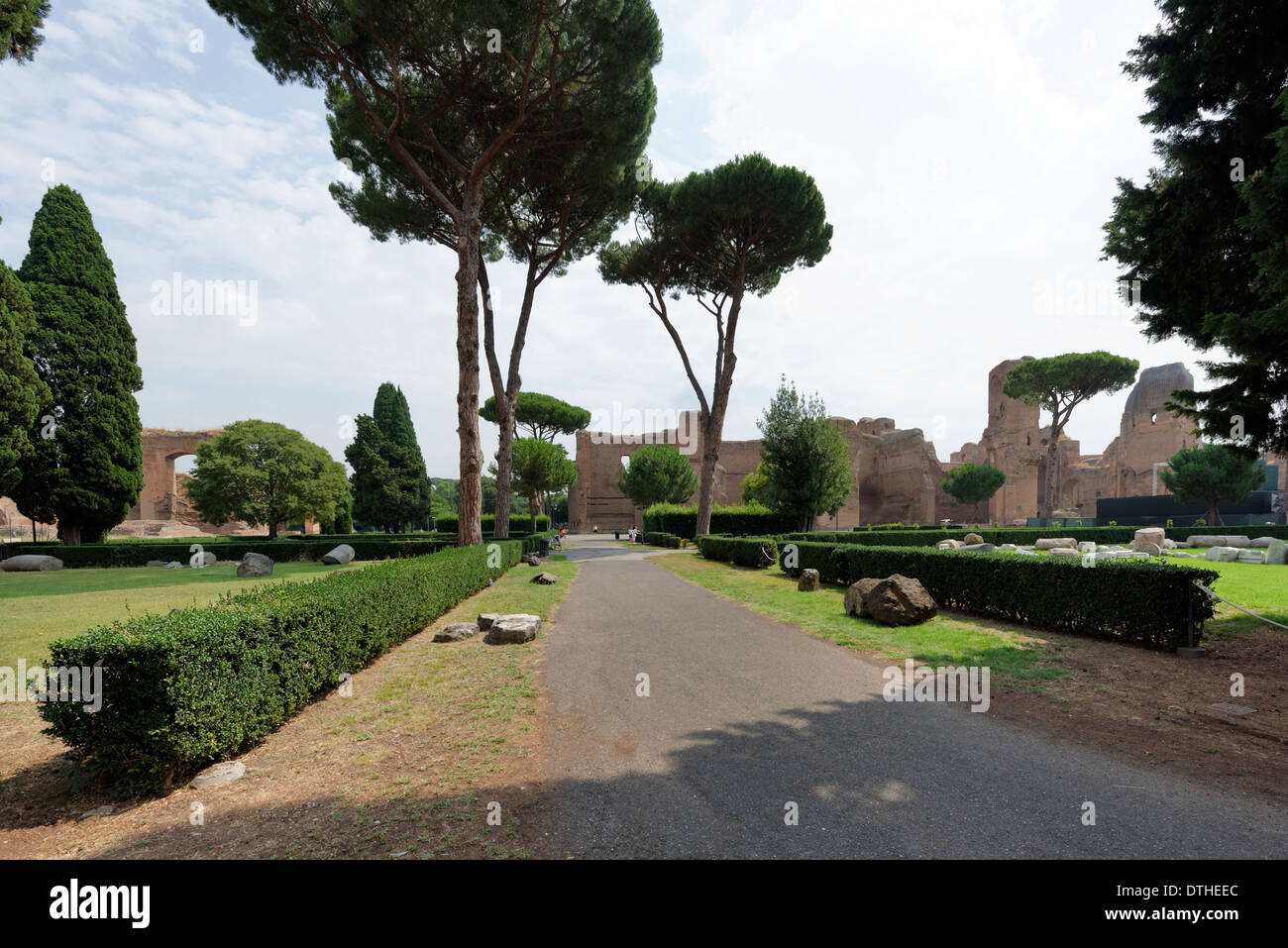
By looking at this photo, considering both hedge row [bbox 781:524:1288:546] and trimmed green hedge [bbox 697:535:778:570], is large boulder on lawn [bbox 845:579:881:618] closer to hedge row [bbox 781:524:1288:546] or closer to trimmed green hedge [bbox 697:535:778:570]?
trimmed green hedge [bbox 697:535:778:570]

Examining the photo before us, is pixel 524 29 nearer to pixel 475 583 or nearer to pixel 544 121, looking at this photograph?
pixel 544 121

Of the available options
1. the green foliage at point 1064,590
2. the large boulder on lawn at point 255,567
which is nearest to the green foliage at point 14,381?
the large boulder on lawn at point 255,567

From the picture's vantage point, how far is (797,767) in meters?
3.65

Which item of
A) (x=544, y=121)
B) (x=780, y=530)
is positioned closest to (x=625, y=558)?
(x=780, y=530)

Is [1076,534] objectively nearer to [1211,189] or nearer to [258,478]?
[1211,189]

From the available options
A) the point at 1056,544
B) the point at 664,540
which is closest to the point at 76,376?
the point at 664,540

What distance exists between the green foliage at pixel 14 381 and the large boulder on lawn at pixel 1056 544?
35.4m

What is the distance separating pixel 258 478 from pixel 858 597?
81.7 feet

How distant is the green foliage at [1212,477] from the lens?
30469mm

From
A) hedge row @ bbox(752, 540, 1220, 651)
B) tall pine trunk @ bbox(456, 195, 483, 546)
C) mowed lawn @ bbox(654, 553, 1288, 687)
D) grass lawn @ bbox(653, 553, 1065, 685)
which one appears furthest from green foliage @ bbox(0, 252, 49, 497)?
hedge row @ bbox(752, 540, 1220, 651)

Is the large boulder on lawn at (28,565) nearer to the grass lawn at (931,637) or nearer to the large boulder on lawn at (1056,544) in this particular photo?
the grass lawn at (931,637)

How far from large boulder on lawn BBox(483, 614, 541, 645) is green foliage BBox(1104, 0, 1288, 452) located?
28.7 ft

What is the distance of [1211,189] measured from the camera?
661 cm

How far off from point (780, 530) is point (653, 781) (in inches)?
969
